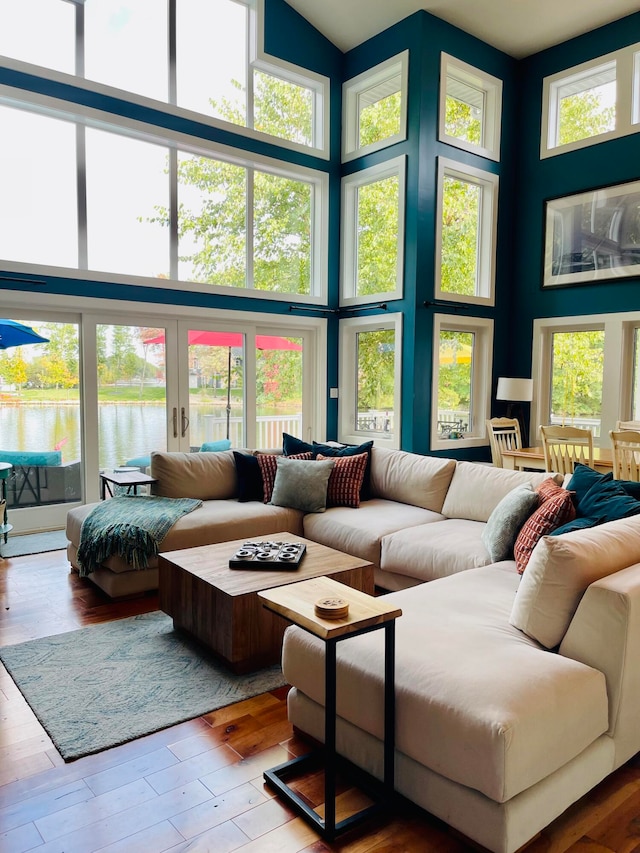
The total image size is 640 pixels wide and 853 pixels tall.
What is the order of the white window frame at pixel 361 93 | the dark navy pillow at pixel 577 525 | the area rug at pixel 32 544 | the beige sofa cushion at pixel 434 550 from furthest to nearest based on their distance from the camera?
the white window frame at pixel 361 93, the area rug at pixel 32 544, the beige sofa cushion at pixel 434 550, the dark navy pillow at pixel 577 525

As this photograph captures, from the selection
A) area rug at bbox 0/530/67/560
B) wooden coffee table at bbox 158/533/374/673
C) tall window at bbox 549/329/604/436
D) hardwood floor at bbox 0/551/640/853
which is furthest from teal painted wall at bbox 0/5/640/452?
hardwood floor at bbox 0/551/640/853

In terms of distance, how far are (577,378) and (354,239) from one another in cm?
277

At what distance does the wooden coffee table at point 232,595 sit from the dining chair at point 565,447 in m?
2.03

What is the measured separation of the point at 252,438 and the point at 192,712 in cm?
402

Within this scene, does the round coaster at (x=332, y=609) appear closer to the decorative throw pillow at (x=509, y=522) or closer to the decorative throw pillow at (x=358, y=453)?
the decorative throw pillow at (x=509, y=522)

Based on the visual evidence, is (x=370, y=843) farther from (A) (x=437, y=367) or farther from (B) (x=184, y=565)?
(A) (x=437, y=367)

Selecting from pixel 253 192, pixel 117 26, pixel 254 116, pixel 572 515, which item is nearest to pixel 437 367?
pixel 253 192

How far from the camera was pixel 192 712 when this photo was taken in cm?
237

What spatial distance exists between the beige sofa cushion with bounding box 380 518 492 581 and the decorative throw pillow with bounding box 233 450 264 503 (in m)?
1.23

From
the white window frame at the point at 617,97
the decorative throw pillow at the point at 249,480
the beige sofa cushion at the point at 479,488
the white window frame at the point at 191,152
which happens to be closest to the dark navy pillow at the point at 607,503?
the beige sofa cushion at the point at 479,488

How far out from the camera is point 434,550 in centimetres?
328

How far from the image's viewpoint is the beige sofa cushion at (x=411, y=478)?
13.6 feet

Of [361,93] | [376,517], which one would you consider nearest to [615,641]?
[376,517]

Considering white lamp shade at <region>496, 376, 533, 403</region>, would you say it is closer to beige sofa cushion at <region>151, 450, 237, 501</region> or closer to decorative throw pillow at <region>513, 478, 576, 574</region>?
beige sofa cushion at <region>151, 450, 237, 501</region>
